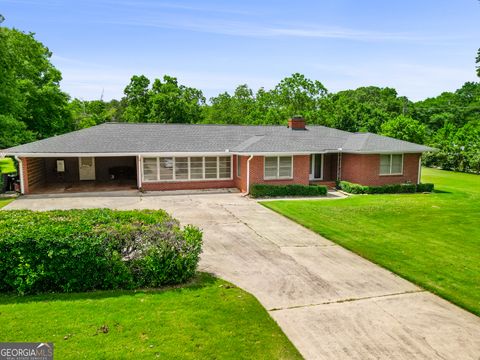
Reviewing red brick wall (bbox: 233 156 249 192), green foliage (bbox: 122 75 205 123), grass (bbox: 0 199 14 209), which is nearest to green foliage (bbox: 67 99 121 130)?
green foliage (bbox: 122 75 205 123)

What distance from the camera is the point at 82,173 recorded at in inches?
950

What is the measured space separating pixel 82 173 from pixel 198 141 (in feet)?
27.0

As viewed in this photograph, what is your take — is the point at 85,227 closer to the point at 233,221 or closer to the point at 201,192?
the point at 233,221

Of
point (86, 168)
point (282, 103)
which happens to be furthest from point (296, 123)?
point (282, 103)

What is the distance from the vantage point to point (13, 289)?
6.91 metres

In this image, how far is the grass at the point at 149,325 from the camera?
509cm

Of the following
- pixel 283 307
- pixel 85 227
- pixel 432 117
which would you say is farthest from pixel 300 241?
pixel 432 117

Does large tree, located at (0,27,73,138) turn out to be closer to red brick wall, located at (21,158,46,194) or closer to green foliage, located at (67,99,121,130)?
green foliage, located at (67,99,121,130)

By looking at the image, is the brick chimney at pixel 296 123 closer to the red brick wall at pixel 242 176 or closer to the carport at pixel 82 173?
the red brick wall at pixel 242 176

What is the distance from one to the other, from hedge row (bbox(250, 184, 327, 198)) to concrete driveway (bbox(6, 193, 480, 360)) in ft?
20.5

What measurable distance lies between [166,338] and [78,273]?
2553 mm

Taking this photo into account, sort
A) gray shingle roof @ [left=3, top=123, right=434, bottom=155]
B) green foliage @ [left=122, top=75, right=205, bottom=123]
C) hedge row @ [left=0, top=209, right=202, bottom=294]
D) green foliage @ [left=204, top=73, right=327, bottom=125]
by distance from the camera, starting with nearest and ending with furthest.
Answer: hedge row @ [left=0, top=209, right=202, bottom=294], gray shingle roof @ [left=3, top=123, right=434, bottom=155], green foliage @ [left=122, top=75, right=205, bottom=123], green foliage @ [left=204, top=73, right=327, bottom=125]

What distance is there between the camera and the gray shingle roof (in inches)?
783

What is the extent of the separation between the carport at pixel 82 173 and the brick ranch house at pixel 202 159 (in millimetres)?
59
